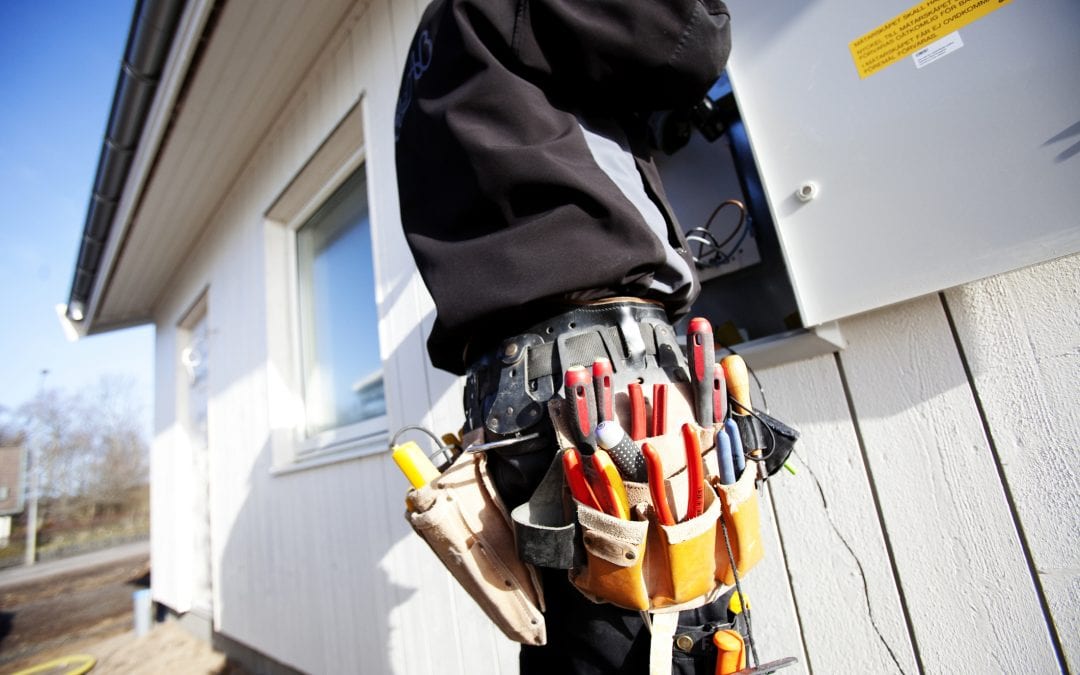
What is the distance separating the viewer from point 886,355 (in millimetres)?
844

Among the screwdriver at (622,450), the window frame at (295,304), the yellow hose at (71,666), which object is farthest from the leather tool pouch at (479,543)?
the yellow hose at (71,666)

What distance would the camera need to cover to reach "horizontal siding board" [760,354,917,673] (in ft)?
2.72

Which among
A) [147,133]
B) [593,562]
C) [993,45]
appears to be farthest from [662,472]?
[147,133]

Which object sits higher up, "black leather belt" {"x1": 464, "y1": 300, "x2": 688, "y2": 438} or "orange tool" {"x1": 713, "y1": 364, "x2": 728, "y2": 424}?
"black leather belt" {"x1": 464, "y1": 300, "x2": 688, "y2": 438}

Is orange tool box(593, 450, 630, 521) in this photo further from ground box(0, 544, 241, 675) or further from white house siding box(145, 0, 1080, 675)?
ground box(0, 544, 241, 675)

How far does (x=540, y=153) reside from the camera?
597 mm

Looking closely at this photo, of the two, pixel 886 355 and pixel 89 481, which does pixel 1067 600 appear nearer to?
pixel 886 355

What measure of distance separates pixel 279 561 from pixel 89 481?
32.6 metres

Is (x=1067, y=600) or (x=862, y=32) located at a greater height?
(x=862, y=32)

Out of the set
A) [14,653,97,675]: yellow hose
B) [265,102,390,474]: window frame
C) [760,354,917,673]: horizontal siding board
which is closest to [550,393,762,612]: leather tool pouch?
[760,354,917,673]: horizontal siding board

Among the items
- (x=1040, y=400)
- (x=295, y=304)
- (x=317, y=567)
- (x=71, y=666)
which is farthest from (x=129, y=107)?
(x=71, y=666)

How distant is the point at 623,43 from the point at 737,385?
0.53m

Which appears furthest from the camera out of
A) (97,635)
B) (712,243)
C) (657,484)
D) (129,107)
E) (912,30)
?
(97,635)

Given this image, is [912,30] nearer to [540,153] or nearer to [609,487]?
[540,153]
